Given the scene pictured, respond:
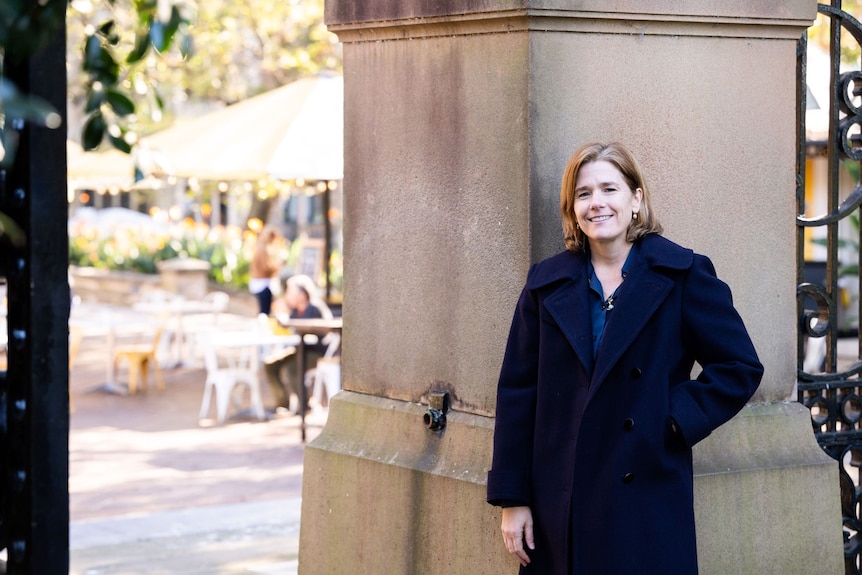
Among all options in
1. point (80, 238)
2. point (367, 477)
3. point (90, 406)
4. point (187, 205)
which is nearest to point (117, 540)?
point (367, 477)

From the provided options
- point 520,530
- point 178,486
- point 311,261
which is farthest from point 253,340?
point 520,530

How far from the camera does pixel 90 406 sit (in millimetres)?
14445

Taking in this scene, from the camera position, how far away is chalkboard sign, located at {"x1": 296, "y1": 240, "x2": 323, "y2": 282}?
737 inches

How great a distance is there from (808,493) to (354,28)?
2.34 meters

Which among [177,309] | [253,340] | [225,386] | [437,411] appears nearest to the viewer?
[437,411]

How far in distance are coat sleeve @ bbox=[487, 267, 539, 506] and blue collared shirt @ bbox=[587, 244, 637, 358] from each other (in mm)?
167

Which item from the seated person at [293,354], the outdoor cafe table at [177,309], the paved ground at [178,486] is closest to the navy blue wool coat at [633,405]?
the paved ground at [178,486]

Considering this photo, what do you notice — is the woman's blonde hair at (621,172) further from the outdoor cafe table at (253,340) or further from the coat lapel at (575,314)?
the outdoor cafe table at (253,340)

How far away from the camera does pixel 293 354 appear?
44.5 ft

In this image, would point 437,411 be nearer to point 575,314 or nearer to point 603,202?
point 575,314

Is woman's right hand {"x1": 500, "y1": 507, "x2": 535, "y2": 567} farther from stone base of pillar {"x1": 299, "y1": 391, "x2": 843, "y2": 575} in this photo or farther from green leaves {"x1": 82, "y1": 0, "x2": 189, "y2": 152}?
green leaves {"x1": 82, "y1": 0, "x2": 189, "y2": 152}

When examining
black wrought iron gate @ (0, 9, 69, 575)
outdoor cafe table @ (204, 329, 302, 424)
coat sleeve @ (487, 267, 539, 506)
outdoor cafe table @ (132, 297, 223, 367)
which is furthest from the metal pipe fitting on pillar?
outdoor cafe table @ (132, 297, 223, 367)

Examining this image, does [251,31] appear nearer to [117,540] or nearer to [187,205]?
[117,540]

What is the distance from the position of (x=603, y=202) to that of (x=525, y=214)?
2.29 ft
